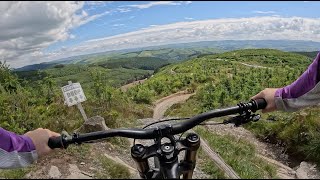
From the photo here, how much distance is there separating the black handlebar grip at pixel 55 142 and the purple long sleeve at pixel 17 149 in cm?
12

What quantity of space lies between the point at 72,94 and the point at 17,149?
7917mm

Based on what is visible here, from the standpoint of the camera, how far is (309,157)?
5.82 meters

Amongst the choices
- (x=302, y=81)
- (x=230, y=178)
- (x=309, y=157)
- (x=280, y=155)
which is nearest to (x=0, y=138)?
(x=230, y=178)

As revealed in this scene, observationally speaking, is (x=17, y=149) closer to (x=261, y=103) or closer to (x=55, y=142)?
(x=55, y=142)

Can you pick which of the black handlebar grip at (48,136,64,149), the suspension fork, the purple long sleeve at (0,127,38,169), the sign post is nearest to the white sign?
the sign post

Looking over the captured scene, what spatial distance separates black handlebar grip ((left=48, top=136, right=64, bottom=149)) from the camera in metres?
1.71

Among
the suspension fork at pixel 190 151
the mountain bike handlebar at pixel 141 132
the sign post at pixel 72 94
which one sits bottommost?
the sign post at pixel 72 94

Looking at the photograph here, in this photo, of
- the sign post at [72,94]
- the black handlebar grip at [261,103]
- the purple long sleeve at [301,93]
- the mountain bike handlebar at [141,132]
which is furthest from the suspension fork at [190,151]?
the sign post at [72,94]

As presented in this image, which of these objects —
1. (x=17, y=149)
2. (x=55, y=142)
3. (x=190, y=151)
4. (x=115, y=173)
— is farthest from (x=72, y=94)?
(x=115, y=173)

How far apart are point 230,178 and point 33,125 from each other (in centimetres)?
1033

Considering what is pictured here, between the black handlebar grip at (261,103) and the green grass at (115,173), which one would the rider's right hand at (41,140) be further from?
the black handlebar grip at (261,103)

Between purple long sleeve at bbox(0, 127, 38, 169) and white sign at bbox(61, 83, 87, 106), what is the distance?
7783 millimetres

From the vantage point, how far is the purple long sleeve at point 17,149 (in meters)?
1.79

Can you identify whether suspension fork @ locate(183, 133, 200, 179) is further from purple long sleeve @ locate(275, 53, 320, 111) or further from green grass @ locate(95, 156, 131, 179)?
purple long sleeve @ locate(275, 53, 320, 111)
